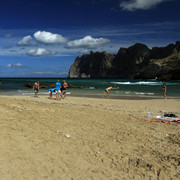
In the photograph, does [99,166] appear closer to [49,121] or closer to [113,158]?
[113,158]

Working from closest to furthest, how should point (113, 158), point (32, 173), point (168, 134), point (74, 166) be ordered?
point (32, 173), point (74, 166), point (113, 158), point (168, 134)

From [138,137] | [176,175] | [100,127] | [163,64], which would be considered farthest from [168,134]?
[163,64]

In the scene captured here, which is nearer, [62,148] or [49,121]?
[62,148]

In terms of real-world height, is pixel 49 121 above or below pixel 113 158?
above

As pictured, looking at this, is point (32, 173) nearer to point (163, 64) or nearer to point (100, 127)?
point (100, 127)

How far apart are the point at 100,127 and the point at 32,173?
329 centimetres

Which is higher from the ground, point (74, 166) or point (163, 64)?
point (163, 64)

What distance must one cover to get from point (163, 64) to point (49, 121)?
107738 millimetres

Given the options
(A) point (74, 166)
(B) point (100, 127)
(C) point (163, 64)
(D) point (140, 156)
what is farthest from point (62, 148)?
(C) point (163, 64)

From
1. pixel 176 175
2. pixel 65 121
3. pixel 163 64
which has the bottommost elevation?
pixel 176 175

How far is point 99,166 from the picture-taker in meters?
3.97

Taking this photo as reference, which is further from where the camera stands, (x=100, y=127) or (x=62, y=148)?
(x=100, y=127)

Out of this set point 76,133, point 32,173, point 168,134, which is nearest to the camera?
point 32,173

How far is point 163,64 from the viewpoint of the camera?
345 ft
